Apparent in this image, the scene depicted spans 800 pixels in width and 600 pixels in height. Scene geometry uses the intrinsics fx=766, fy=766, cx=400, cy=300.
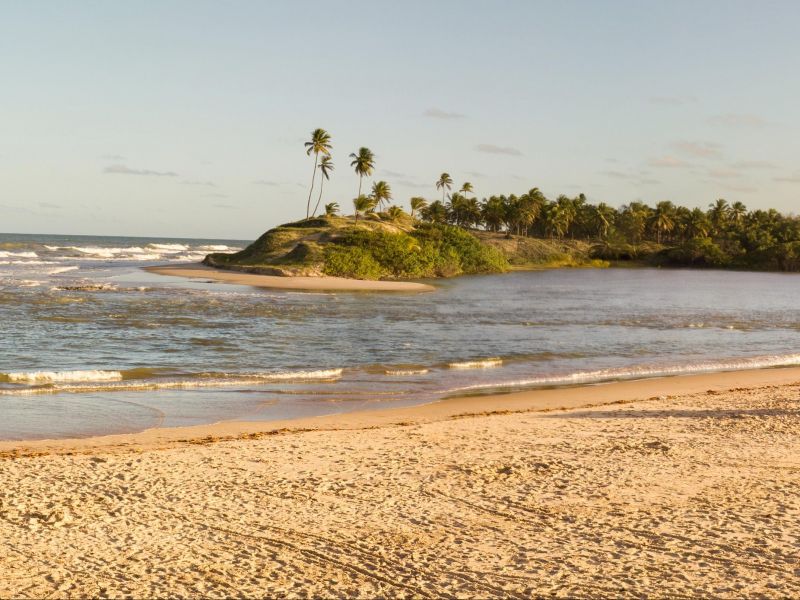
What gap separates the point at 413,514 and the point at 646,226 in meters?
153

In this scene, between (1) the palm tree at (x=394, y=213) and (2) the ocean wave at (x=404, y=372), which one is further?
(1) the palm tree at (x=394, y=213)

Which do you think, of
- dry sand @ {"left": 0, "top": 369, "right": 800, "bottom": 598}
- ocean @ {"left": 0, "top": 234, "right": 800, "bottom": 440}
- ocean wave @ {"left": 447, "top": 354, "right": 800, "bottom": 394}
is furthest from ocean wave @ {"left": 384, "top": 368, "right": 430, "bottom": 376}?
dry sand @ {"left": 0, "top": 369, "right": 800, "bottom": 598}

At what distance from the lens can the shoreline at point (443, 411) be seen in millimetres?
12047

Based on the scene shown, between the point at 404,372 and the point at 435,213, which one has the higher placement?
the point at 435,213

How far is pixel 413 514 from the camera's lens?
27.6 ft

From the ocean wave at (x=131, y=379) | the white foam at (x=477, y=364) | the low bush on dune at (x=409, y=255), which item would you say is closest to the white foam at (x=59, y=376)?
the ocean wave at (x=131, y=379)

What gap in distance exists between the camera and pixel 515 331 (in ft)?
104

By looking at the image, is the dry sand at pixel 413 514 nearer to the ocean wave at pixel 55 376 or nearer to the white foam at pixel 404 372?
the ocean wave at pixel 55 376

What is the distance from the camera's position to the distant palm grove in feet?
439

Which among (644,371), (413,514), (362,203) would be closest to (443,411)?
(413,514)

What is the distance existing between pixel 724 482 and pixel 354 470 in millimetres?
4767

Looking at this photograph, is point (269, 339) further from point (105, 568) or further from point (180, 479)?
point (105, 568)

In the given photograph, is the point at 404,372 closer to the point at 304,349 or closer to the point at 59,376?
the point at 304,349

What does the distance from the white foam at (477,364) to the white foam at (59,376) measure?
30.3ft
